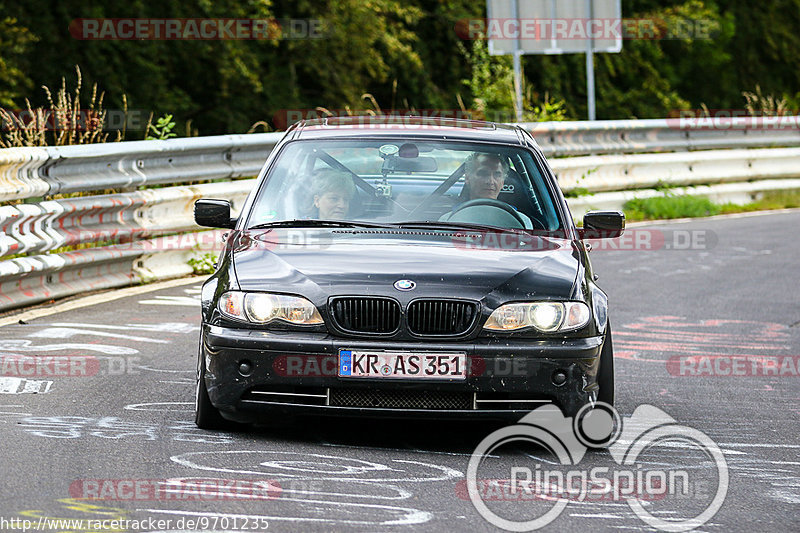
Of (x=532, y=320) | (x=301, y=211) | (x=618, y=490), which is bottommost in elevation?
(x=618, y=490)

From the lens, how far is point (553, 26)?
21.4 meters

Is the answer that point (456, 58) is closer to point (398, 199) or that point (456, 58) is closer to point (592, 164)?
point (592, 164)

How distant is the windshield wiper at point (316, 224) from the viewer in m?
7.27

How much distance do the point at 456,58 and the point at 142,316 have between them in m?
27.1

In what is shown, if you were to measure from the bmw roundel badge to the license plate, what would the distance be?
0.29m

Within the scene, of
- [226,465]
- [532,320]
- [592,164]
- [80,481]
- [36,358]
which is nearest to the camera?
[80,481]

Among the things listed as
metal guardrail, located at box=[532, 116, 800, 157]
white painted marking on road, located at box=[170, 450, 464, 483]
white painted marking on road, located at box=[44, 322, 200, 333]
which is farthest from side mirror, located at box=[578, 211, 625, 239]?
metal guardrail, located at box=[532, 116, 800, 157]

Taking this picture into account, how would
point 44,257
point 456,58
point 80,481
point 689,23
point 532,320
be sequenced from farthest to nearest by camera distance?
point 689,23 < point 456,58 < point 44,257 < point 532,320 < point 80,481

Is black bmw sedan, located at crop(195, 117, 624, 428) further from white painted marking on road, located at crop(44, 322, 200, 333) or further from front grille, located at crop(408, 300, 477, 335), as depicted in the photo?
white painted marking on road, located at crop(44, 322, 200, 333)

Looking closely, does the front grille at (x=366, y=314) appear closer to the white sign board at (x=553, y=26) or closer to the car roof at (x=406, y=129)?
the car roof at (x=406, y=129)

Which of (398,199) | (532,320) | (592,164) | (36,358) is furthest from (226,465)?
(592,164)

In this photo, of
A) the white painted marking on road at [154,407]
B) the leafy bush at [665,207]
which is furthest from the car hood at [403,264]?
the leafy bush at [665,207]

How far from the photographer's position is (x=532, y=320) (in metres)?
6.45

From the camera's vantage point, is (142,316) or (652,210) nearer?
(142,316)
